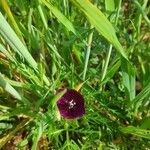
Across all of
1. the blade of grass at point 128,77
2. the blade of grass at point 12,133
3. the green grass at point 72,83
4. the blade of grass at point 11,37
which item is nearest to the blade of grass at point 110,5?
the green grass at point 72,83

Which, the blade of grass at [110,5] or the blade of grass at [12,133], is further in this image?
the blade of grass at [12,133]

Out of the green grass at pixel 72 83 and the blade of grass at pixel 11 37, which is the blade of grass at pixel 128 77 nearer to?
the green grass at pixel 72 83

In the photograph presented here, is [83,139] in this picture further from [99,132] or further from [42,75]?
[42,75]

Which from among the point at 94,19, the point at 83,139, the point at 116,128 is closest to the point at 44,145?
the point at 83,139

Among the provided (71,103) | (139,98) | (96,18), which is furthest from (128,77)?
(96,18)

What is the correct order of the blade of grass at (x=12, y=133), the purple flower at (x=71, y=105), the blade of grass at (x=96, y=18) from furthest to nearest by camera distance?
the blade of grass at (x=12, y=133)
the purple flower at (x=71, y=105)
the blade of grass at (x=96, y=18)

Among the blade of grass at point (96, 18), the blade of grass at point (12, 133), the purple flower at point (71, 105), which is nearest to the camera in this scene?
the blade of grass at point (96, 18)

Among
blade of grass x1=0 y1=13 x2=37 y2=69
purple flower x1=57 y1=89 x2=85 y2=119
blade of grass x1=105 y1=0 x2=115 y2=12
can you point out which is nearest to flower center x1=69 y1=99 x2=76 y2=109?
purple flower x1=57 y1=89 x2=85 y2=119
